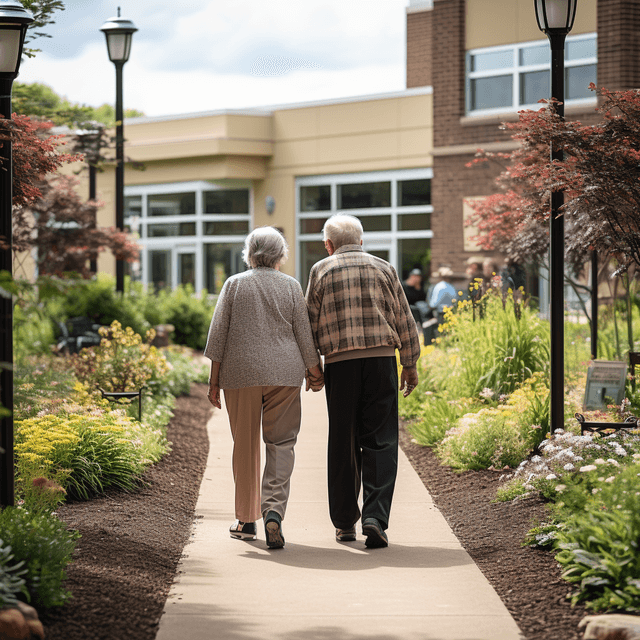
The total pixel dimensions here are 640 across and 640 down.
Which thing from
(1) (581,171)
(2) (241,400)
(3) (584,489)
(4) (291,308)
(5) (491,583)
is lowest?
(5) (491,583)

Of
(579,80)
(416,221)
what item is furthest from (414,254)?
(579,80)

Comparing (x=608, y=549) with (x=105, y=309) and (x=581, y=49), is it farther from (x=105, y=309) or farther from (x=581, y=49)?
(x=581, y=49)

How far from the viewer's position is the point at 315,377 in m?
5.76

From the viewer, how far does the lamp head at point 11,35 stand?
558 cm

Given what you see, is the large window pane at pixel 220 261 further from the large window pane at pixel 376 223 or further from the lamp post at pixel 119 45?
the lamp post at pixel 119 45

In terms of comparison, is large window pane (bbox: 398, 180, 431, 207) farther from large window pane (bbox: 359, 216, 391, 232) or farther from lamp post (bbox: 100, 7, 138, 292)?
lamp post (bbox: 100, 7, 138, 292)

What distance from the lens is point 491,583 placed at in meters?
4.82

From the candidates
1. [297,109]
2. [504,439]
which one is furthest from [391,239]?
[504,439]

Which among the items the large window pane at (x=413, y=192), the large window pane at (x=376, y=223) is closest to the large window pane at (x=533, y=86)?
the large window pane at (x=413, y=192)

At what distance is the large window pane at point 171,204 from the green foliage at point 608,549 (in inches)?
865

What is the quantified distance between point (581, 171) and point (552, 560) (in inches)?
118

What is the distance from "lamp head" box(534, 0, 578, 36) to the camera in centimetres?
701

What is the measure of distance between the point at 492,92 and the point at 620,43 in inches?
108

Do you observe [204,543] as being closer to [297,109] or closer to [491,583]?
[491,583]
